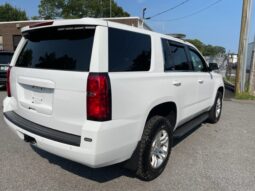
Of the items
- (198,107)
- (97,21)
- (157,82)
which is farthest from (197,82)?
(97,21)

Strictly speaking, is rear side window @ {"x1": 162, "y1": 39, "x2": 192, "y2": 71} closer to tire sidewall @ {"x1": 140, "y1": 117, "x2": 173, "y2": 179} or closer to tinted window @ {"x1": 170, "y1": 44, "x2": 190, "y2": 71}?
tinted window @ {"x1": 170, "y1": 44, "x2": 190, "y2": 71}

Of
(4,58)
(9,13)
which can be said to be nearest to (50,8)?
(9,13)

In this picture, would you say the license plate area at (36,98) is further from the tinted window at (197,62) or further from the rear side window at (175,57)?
the tinted window at (197,62)

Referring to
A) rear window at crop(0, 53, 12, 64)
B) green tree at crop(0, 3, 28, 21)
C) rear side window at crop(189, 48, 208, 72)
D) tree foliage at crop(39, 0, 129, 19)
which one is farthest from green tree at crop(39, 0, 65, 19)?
rear side window at crop(189, 48, 208, 72)

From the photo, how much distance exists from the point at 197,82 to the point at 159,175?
195cm

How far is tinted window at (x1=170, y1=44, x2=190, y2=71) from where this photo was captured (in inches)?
157

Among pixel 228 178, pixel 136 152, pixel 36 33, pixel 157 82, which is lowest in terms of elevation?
pixel 228 178

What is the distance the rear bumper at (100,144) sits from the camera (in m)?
2.53

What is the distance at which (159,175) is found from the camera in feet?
11.6

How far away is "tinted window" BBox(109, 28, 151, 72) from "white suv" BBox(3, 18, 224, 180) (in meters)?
0.01

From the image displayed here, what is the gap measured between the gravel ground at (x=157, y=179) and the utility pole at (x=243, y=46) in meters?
6.65

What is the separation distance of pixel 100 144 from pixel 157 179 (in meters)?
1.29

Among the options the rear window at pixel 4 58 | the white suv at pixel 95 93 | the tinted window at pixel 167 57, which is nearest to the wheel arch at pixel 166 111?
the white suv at pixel 95 93

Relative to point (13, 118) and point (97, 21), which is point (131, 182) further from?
point (97, 21)
